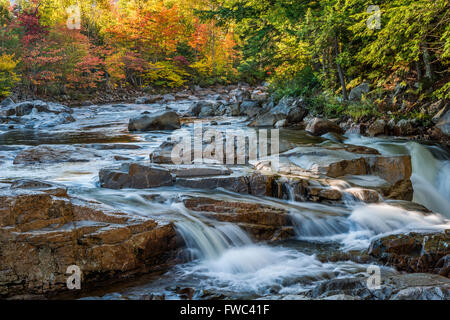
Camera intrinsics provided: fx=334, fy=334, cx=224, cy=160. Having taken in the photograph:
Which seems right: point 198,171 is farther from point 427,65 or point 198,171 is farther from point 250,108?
point 250,108

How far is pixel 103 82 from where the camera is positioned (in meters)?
29.6

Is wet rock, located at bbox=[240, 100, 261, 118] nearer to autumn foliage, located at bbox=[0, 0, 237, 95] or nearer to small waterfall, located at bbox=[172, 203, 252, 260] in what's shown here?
small waterfall, located at bbox=[172, 203, 252, 260]

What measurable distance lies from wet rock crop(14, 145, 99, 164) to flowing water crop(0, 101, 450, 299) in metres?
0.32

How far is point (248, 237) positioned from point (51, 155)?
525cm

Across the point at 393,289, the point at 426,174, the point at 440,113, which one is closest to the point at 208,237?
the point at 393,289

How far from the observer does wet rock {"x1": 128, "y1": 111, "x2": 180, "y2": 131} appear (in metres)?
12.1

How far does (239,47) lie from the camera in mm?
28922

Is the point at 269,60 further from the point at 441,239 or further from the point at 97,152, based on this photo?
the point at 441,239

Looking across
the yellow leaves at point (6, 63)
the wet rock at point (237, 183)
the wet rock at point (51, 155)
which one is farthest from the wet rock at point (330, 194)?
the yellow leaves at point (6, 63)

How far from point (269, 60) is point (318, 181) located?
32.0 ft

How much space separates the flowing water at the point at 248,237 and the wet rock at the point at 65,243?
0.78ft

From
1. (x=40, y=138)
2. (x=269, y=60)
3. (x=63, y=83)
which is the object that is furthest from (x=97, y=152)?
(x=63, y=83)

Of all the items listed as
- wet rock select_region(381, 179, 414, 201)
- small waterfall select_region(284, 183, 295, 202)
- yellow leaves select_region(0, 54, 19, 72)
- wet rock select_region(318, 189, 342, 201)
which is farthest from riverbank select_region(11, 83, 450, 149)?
yellow leaves select_region(0, 54, 19, 72)
